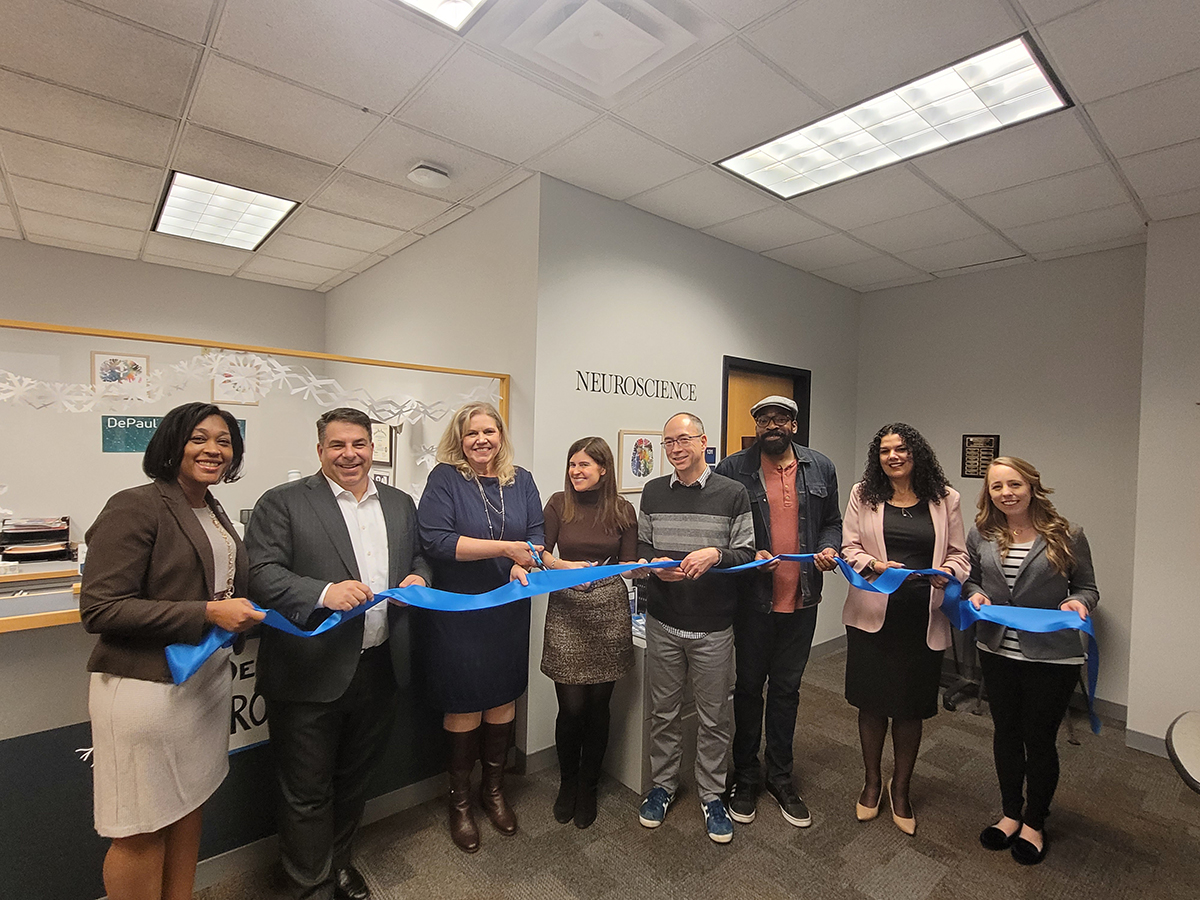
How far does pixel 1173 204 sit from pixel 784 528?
2770 millimetres

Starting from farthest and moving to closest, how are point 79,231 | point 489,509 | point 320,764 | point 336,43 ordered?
point 79,231, point 489,509, point 336,43, point 320,764

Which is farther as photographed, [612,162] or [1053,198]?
[1053,198]

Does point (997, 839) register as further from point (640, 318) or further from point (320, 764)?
point (640, 318)

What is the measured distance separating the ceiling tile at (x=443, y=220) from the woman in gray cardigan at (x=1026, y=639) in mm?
3012

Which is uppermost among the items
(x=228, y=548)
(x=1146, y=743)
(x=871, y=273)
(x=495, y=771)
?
(x=871, y=273)

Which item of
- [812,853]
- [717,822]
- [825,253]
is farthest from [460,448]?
[825,253]

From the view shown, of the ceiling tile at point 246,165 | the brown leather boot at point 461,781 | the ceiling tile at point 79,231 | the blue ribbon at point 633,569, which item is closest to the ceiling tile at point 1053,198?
the blue ribbon at point 633,569

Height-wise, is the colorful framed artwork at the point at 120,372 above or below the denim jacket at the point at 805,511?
above

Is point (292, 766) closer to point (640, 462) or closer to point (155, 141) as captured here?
point (640, 462)

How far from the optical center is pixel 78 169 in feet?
10.4

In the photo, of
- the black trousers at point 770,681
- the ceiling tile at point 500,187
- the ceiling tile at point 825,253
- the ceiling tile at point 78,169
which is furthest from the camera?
the ceiling tile at point 825,253

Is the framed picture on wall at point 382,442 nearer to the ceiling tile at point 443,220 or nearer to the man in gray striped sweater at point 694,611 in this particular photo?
the man in gray striped sweater at point 694,611

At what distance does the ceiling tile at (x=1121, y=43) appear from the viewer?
1865 mm

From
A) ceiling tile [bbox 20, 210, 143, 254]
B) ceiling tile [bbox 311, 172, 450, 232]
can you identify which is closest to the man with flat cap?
ceiling tile [bbox 311, 172, 450, 232]
